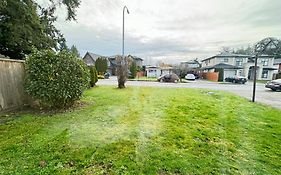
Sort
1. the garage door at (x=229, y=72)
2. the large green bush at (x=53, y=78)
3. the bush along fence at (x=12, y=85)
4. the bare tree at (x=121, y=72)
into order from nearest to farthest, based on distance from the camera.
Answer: the large green bush at (x=53, y=78) → the bush along fence at (x=12, y=85) → the bare tree at (x=121, y=72) → the garage door at (x=229, y=72)

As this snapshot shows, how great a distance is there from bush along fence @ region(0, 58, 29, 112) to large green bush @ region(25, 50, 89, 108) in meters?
0.67

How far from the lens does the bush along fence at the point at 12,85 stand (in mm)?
6230

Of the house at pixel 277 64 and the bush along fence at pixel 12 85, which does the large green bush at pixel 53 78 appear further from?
the house at pixel 277 64

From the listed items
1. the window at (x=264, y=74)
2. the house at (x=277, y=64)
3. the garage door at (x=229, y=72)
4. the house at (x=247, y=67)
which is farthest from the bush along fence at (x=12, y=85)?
the house at (x=277, y=64)

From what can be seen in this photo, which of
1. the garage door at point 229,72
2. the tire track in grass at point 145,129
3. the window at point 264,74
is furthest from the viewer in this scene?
the window at point 264,74

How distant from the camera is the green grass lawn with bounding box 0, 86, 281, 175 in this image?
3.07m

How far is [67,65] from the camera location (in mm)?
6453

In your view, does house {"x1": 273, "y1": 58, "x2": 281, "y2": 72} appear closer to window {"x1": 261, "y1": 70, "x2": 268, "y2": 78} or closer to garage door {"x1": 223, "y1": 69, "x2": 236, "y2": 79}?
window {"x1": 261, "y1": 70, "x2": 268, "y2": 78}

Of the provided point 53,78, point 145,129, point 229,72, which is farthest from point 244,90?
point 229,72

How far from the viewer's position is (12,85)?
6.58m

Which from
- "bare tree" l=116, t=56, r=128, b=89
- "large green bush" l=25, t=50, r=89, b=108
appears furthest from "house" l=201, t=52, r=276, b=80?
"large green bush" l=25, t=50, r=89, b=108

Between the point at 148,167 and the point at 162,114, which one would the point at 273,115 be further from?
the point at 148,167

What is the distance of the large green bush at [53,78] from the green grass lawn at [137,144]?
0.70 m

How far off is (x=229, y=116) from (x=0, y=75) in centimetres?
717
